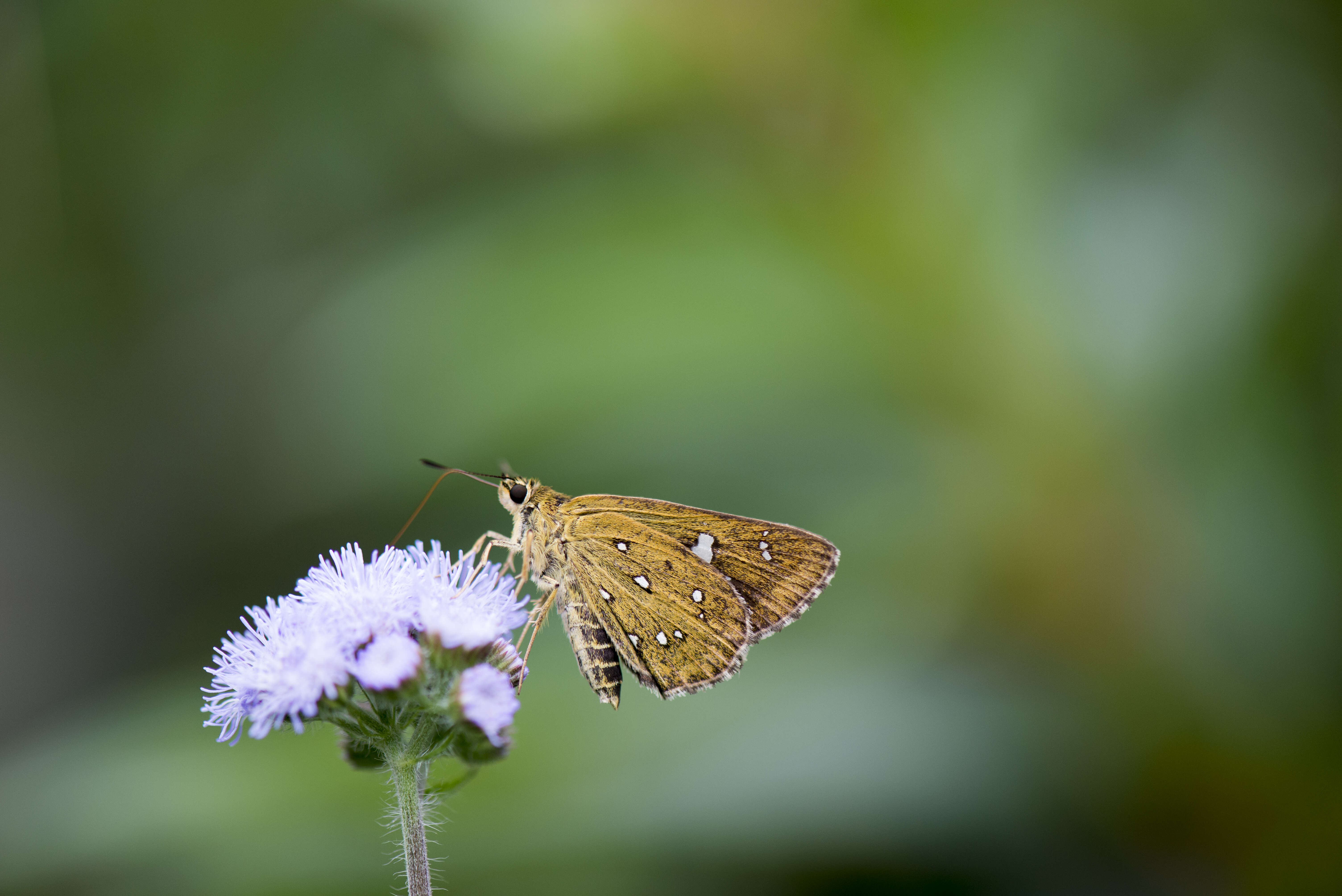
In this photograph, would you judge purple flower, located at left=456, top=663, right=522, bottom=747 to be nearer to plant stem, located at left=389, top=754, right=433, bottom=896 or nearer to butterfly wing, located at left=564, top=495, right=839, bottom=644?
plant stem, located at left=389, top=754, right=433, bottom=896

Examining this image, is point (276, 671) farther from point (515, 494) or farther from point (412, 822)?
point (515, 494)

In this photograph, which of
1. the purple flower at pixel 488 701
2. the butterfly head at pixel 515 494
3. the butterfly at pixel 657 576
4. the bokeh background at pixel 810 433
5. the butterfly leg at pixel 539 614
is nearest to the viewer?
the purple flower at pixel 488 701

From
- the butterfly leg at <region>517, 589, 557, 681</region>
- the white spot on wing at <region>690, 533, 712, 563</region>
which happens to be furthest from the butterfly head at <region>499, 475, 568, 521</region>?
the white spot on wing at <region>690, 533, 712, 563</region>

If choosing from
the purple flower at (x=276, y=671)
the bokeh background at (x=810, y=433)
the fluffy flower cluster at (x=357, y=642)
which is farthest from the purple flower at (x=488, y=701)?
the bokeh background at (x=810, y=433)

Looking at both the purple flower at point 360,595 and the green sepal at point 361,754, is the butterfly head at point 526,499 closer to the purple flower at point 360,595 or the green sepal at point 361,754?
the purple flower at point 360,595

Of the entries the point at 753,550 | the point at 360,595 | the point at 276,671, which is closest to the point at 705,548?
the point at 753,550
